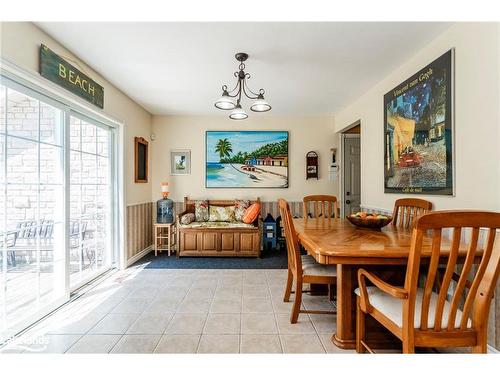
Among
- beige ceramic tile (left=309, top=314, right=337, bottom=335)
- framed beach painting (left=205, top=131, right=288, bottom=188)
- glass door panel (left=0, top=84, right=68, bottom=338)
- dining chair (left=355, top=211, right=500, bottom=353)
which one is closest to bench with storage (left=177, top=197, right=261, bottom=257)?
framed beach painting (left=205, top=131, right=288, bottom=188)

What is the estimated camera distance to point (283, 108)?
4297mm

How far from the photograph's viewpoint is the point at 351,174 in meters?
4.72

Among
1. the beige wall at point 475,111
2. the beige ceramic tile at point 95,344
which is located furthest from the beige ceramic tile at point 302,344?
the beige wall at point 475,111

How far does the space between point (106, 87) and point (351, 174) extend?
4154 millimetres

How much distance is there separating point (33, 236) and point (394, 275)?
2992 millimetres

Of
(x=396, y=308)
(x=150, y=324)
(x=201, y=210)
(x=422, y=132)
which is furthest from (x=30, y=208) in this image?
(x=422, y=132)

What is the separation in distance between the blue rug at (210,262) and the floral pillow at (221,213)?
71 cm

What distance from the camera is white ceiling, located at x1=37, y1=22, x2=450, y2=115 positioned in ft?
6.90

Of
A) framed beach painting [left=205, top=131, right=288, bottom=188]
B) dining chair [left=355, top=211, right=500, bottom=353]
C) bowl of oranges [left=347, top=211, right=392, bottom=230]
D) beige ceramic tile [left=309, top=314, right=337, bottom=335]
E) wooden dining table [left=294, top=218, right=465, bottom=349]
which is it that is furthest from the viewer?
framed beach painting [left=205, top=131, right=288, bottom=188]

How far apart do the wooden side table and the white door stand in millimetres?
3205

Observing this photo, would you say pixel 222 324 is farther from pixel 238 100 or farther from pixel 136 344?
pixel 238 100

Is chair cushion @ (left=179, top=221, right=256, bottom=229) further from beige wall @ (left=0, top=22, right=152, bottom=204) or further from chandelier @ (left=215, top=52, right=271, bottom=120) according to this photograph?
chandelier @ (left=215, top=52, right=271, bottom=120)
